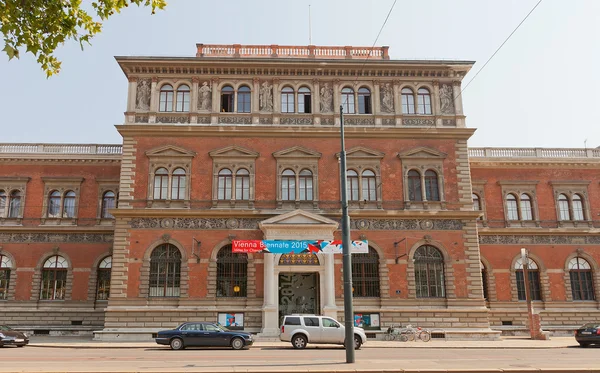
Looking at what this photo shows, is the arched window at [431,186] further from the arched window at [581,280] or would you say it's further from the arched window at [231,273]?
the arched window at [581,280]

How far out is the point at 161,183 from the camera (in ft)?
102

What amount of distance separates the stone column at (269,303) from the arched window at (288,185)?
375 cm

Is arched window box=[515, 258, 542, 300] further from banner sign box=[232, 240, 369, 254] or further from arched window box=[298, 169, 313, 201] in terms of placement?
arched window box=[298, 169, 313, 201]

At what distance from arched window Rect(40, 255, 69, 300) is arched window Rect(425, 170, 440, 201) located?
2412cm

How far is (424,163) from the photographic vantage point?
31.9 meters

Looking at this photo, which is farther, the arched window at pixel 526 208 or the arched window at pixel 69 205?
the arched window at pixel 526 208

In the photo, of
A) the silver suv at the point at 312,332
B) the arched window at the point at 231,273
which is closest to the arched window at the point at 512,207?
the silver suv at the point at 312,332

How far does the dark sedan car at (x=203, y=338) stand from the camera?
22.6m

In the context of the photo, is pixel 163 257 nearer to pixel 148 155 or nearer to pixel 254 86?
pixel 148 155

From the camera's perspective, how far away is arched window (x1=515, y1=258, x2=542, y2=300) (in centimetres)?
3559

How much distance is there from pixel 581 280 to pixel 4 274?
128ft

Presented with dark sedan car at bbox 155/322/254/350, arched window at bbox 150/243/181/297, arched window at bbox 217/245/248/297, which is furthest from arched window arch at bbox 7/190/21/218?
dark sedan car at bbox 155/322/254/350

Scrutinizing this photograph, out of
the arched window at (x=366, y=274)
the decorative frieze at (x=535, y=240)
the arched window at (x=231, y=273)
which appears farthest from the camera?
the decorative frieze at (x=535, y=240)

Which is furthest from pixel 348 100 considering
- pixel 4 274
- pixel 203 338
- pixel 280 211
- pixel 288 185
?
pixel 4 274
